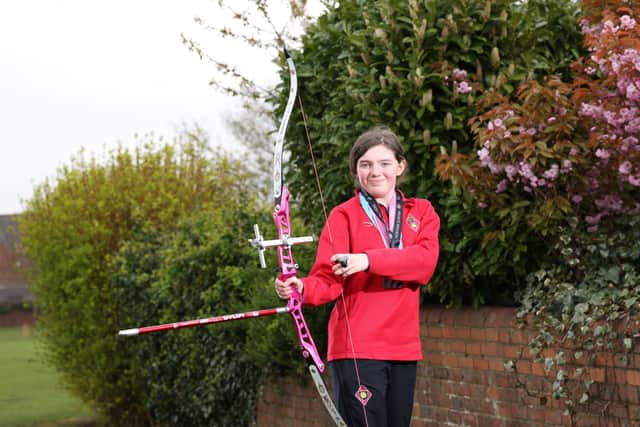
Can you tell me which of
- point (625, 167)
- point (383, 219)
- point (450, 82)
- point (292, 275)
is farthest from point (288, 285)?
point (450, 82)

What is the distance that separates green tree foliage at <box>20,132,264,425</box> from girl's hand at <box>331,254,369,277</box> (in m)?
4.75

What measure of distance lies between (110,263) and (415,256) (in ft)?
21.6

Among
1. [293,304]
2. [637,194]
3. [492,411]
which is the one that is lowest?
[492,411]

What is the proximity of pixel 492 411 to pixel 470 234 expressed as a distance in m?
1.14

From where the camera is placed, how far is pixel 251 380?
27.3 feet

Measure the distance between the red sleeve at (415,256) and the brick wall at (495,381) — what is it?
56.7 inches

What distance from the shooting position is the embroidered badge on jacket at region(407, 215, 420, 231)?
438cm

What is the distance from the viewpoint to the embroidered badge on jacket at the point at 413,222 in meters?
4.38

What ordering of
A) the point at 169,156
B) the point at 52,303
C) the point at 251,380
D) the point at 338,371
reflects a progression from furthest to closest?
the point at 169,156, the point at 52,303, the point at 251,380, the point at 338,371

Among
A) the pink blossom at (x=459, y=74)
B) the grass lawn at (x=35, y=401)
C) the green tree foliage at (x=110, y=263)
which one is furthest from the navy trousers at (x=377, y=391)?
the grass lawn at (x=35, y=401)

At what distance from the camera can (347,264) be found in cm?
393

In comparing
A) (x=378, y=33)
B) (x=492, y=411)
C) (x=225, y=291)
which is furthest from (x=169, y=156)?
(x=492, y=411)

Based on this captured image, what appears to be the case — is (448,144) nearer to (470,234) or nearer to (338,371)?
(470,234)

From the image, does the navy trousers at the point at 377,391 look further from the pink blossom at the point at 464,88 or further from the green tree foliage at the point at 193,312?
the green tree foliage at the point at 193,312
